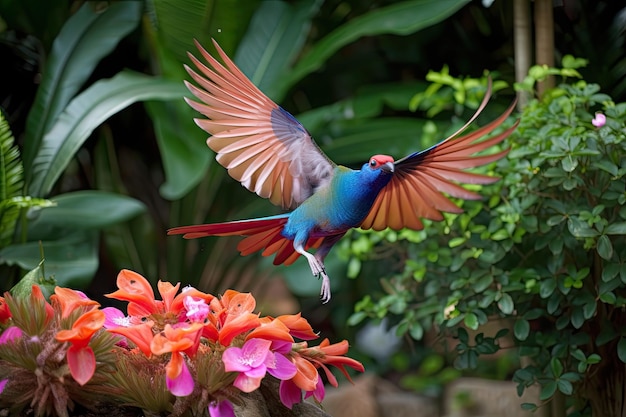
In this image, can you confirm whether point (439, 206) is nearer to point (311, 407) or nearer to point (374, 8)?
point (311, 407)

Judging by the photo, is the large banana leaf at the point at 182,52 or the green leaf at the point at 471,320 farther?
the large banana leaf at the point at 182,52

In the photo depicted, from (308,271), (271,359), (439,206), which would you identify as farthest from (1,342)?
(308,271)

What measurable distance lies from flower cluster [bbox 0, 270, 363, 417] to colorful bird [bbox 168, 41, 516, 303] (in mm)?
199

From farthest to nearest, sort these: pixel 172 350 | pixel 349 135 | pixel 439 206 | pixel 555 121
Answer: pixel 349 135
pixel 555 121
pixel 439 206
pixel 172 350

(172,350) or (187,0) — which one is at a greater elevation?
(187,0)

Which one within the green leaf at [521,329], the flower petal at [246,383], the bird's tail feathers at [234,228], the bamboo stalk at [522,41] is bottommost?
the green leaf at [521,329]

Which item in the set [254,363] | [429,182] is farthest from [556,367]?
[254,363]

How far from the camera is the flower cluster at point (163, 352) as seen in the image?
1.09 meters

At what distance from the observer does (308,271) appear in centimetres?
306

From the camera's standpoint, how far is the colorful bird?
1.34 metres

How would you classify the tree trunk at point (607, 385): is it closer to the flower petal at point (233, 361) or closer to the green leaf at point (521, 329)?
the green leaf at point (521, 329)

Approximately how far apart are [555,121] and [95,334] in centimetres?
131

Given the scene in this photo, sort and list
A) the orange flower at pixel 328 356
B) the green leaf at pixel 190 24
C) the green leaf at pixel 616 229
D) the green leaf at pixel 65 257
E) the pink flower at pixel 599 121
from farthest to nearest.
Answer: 1. the green leaf at pixel 190 24
2. the green leaf at pixel 65 257
3. the pink flower at pixel 599 121
4. the green leaf at pixel 616 229
5. the orange flower at pixel 328 356

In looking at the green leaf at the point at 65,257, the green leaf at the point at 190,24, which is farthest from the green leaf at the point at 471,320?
the green leaf at the point at 190,24
